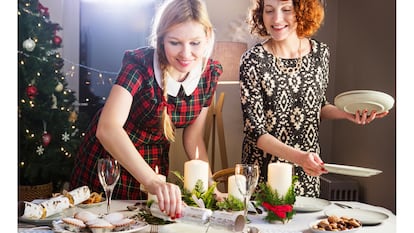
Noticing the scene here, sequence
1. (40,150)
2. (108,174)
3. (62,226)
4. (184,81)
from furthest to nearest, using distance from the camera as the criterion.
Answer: (40,150), (184,81), (108,174), (62,226)

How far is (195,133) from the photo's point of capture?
183cm

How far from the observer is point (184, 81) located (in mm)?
1803

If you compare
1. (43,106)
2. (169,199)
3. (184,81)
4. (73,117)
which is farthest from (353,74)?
(43,106)

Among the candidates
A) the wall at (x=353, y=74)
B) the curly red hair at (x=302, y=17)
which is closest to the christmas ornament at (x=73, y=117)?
the wall at (x=353, y=74)

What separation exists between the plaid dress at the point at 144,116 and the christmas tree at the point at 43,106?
0.07 metres

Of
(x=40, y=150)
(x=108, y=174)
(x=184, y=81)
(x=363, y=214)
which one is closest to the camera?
(x=108, y=174)

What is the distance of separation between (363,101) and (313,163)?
28cm

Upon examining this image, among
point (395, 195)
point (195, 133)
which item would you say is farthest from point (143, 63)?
point (395, 195)

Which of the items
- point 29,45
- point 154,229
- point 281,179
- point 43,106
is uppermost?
point 29,45

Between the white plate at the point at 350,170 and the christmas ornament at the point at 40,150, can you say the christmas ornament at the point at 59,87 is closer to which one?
the christmas ornament at the point at 40,150

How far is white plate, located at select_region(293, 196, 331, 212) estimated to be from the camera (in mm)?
1690

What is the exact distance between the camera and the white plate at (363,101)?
1817 millimetres

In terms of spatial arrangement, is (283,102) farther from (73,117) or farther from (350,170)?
(73,117)
